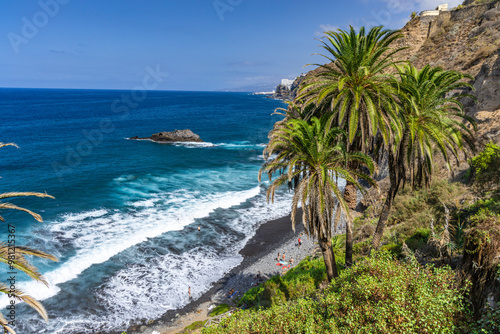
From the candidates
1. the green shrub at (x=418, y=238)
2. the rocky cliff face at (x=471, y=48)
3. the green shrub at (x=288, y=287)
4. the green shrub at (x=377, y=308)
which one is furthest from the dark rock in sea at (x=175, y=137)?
the green shrub at (x=377, y=308)

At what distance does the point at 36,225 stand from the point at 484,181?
138 feet

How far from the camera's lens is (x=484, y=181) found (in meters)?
15.7

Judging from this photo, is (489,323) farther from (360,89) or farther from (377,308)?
(360,89)

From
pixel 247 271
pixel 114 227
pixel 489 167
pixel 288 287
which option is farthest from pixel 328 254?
pixel 114 227

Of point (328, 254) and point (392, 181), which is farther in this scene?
point (392, 181)

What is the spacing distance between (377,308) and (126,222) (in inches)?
1243

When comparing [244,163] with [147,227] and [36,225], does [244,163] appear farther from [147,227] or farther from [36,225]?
[36,225]

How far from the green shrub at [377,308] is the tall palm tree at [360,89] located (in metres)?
3.91

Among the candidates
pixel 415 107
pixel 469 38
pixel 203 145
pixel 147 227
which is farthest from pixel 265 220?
pixel 203 145

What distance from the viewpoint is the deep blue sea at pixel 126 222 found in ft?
72.3

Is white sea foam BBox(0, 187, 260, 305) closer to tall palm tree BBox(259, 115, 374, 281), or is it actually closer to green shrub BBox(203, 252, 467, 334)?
green shrub BBox(203, 252, 467, 334)

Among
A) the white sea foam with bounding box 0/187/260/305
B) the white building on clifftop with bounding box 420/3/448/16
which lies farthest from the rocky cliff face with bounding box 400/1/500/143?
the white sea foam with bounding box 0/187/260/305

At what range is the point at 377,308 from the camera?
7777 mm

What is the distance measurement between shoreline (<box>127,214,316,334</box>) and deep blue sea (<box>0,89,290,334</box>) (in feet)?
2.70
